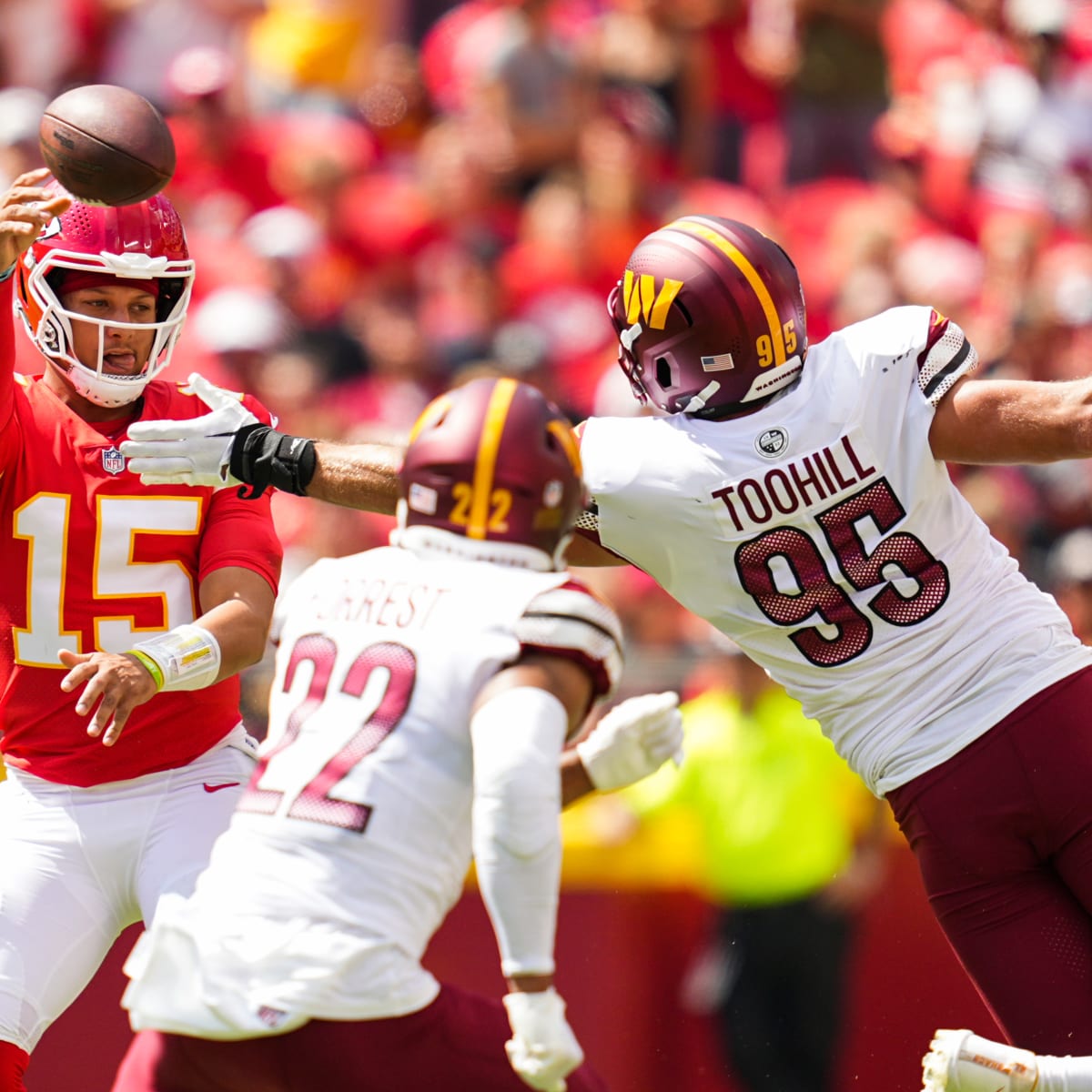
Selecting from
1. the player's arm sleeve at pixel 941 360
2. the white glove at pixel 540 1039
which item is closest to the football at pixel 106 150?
the player's arm sleeve at pixel 941 360

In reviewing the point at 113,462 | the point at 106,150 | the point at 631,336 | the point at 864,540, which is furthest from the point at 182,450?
the point at 864,540

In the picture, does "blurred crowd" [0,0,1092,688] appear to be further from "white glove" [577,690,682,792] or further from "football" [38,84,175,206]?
"white glove" [577,690,682,792]

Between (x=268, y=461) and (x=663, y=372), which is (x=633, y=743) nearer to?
(x=663, y=372)

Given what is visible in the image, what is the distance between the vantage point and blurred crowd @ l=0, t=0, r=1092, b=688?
9398 mm

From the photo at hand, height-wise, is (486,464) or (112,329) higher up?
(112,329)

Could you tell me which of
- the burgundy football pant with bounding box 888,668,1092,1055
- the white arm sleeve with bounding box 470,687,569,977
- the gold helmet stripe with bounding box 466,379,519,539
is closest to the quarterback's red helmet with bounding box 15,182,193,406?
the gold helmet stripe with bounding box 466,379,519,539

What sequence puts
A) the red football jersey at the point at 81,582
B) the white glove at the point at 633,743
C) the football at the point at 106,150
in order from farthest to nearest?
the football at the point at 106,150 → the red football jersey at the point at 81,582 → the white glove at the point at 633,743

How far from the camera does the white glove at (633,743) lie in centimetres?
348

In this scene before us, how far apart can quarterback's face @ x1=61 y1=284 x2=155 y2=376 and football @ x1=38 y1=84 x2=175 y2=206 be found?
0.75ft

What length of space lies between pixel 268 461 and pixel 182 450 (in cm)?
22

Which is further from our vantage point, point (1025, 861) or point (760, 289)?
point (760, 289)

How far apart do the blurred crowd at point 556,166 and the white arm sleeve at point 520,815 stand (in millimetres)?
5556

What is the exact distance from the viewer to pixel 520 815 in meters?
3.16

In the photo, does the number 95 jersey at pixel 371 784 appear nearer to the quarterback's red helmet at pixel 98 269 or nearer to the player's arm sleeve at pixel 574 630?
the player's arm sleeve at pixel 574 630
